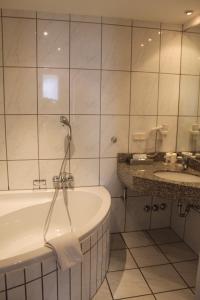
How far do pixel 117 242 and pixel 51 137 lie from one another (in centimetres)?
118

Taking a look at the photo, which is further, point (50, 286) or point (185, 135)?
point (185, 135)

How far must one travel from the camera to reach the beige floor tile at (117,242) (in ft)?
7.63

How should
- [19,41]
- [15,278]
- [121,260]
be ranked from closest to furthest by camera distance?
[15,278]
[19,41]
[121,260]

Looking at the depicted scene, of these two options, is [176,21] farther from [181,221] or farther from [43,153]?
[181,221]

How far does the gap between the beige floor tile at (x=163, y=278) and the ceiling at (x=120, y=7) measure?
2043mm

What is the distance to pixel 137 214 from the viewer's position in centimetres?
259

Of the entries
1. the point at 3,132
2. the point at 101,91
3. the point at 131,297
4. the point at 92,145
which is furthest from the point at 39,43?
the point at 131,297

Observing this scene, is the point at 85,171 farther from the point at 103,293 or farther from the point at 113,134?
the point at 103,293

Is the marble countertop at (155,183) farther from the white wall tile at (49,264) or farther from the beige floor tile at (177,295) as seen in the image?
the white wall tile at (49,264)

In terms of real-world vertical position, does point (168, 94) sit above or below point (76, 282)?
above

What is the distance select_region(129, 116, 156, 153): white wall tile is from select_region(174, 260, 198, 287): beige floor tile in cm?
105

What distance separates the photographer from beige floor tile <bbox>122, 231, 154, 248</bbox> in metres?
2.38

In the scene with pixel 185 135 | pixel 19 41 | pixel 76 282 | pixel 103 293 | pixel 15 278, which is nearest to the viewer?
pixel 15 278

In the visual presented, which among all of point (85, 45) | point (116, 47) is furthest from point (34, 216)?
point (116, 47)
